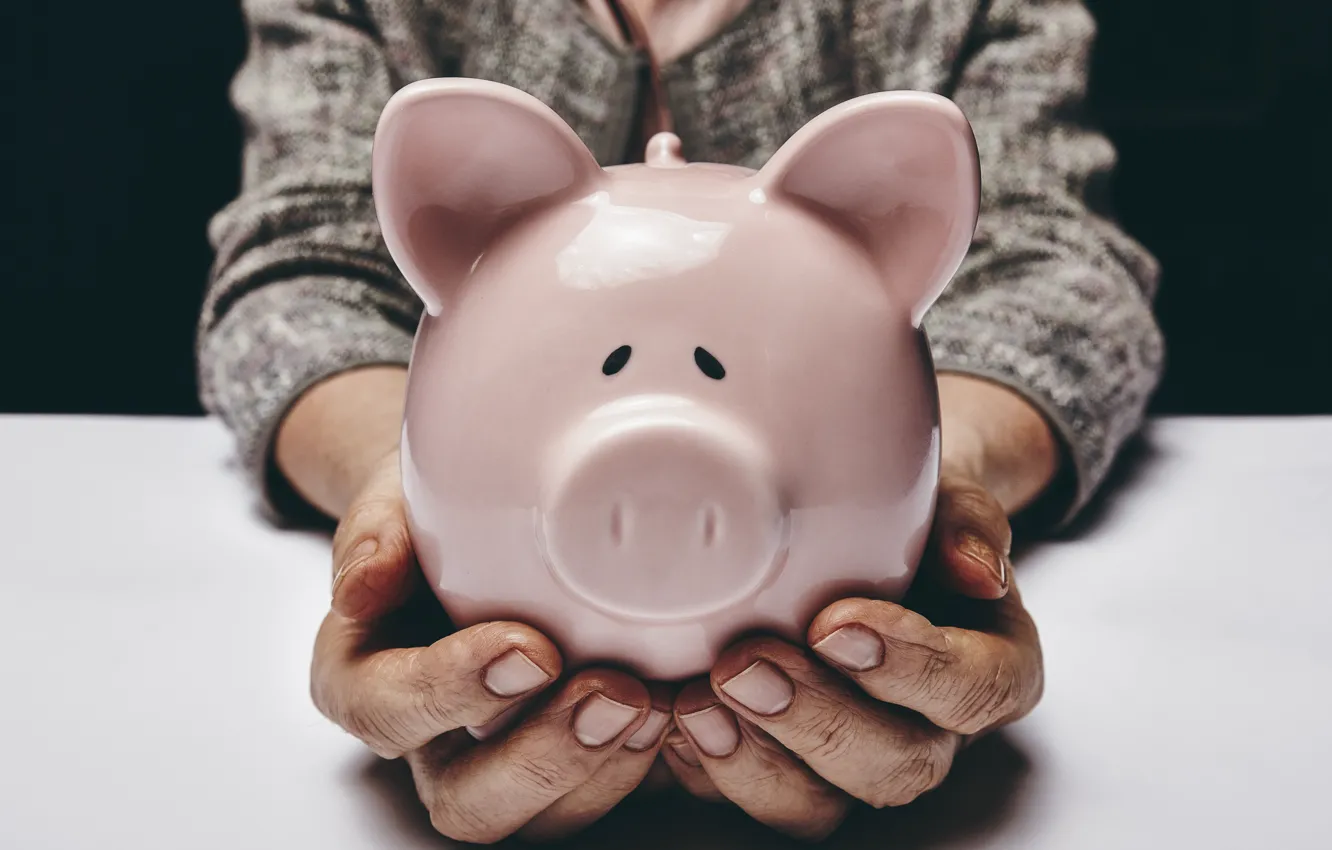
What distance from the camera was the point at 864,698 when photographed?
0.47 meters

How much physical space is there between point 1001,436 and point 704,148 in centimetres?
34

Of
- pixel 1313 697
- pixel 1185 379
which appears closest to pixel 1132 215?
pixel 1185 379

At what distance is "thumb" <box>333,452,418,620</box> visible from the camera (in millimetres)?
473

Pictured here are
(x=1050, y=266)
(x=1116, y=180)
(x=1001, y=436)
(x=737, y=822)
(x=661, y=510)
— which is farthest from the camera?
(x=1116, y=180)

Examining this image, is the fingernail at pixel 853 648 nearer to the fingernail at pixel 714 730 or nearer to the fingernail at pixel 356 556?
the fingernail at pixel 714 730

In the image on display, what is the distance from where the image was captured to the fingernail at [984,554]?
50 centimetres

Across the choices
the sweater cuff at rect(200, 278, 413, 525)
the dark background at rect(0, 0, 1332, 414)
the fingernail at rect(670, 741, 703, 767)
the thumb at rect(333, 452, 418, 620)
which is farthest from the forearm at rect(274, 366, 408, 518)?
the dark background at rect(0, 0, 1332, 414)

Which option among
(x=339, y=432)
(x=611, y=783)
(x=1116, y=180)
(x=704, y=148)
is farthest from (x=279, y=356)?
(x=1116, y=180)

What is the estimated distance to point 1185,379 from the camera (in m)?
1.46

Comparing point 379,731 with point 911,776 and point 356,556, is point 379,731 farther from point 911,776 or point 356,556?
point 911,776

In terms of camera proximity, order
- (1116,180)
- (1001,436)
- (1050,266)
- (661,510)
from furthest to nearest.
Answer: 1. (1116,180)
2. (1050,266)
3. (1001,436)
4. (661,510)

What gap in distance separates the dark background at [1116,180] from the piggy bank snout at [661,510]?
3.68ft

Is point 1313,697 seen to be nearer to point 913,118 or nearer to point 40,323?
point 913,118

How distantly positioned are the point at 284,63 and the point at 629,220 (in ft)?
2.11
